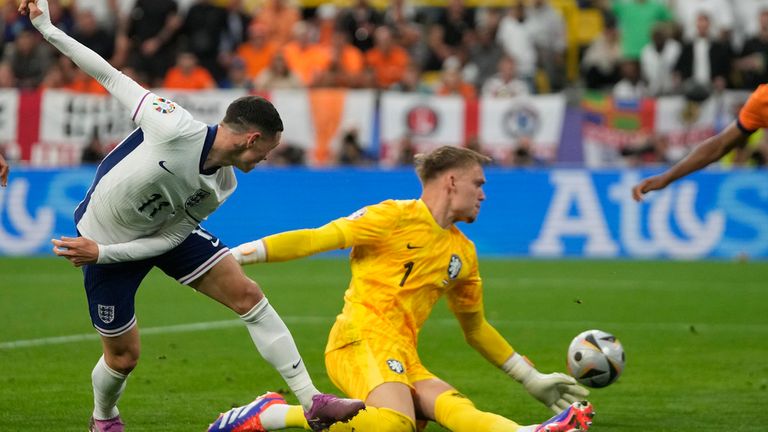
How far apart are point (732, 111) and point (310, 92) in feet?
22.1

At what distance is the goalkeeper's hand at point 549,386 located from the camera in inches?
290

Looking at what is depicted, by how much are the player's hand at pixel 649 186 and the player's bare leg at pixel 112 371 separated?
10.7ft

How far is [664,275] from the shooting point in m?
17.0

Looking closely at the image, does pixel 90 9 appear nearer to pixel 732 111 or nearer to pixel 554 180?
pixel 554 180

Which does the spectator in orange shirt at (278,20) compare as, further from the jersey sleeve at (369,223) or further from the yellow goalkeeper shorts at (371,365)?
the yellow goalkeeper shorts at (371,365)

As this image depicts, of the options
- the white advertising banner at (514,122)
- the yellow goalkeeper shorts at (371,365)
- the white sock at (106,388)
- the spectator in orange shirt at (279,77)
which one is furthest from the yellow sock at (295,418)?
the spectator in orange shirt at (279,77)

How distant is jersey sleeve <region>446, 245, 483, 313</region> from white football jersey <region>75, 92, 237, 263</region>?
4.66ft

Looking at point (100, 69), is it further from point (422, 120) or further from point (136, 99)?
point (422, 120)

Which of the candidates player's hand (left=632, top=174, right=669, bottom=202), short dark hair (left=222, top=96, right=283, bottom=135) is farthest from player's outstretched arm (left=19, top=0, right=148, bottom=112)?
player's hand (left=632, top=174, right=669, bottom=202)

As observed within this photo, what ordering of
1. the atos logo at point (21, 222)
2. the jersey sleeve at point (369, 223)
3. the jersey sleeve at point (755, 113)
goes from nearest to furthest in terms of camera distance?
the jersey sleeve at point (369, 223) < the jersey sleeve at point (755, 113) < the atos logo at point (21, 222)

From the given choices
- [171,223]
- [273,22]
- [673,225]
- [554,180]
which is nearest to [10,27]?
[273,22]

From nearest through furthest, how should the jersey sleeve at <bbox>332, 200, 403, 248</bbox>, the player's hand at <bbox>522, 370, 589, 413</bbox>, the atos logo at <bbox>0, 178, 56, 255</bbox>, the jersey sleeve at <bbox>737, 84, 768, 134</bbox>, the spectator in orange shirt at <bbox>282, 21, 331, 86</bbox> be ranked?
the jersey sleeve at <bbox>332, 200, 403, 248</bbox>
the player's hand at <bbox>522, 370, 589, 413</bbox>
the jersey sleeve at <bbox>737, 84, 768, 134</bbox>
the atos logo at <bbox>0, 178, 56, 255</bbox>
the spectator in orange shirt at <bbox>282, 21, 331, 86</bbox>

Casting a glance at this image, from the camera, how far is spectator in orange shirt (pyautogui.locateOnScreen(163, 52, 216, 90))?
21531 millimetres

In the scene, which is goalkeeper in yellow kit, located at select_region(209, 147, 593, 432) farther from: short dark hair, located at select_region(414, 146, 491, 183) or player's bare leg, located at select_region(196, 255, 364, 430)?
player's bare leg, located at select_region(196, 255, 364, 430)
